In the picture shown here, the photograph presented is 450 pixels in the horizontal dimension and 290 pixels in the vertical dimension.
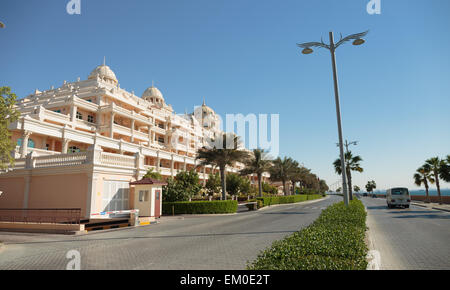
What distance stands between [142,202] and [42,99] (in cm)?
3374

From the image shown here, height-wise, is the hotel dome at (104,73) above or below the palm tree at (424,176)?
above

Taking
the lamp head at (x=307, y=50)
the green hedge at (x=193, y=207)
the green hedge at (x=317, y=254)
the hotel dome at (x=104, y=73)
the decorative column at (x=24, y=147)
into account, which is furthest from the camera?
the hotel dome at (x=104, y=73)

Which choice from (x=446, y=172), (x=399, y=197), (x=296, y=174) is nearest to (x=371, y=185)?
(x=296, y=174)

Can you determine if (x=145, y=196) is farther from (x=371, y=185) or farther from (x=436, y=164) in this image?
(x=371, y=185)

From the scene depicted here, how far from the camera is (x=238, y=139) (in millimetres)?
33562

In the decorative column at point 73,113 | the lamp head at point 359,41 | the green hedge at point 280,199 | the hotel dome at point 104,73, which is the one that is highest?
the hotel dome at point 104,73

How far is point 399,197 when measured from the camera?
3041cm

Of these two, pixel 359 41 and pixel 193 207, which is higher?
pixel 359 41

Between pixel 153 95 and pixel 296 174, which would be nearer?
pixel 296 174

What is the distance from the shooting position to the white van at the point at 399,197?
3006 cm

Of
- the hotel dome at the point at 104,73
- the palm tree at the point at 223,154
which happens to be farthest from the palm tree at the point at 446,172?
the hotel dome at the point at 104,73

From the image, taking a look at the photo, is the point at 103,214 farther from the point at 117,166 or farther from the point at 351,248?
the point at 351,248

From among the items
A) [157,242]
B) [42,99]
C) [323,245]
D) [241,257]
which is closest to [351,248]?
[323,245]

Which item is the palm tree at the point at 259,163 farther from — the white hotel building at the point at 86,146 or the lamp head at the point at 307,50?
the lamp head at the point at 307,50
